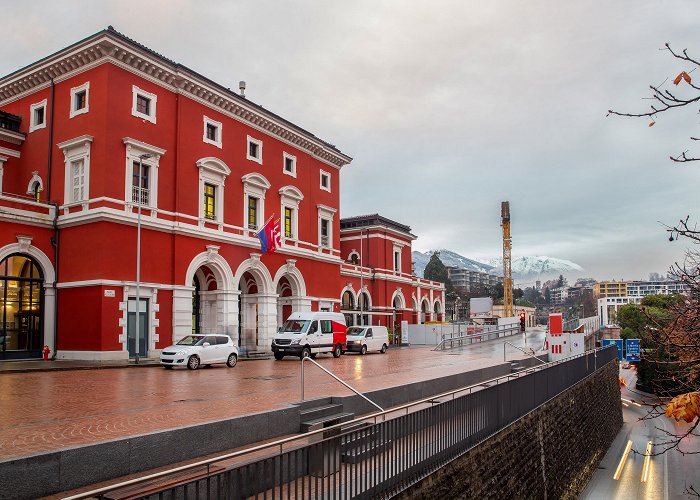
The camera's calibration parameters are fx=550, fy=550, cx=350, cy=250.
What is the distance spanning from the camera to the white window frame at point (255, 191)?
34625 mm

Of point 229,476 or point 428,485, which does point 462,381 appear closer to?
point 428,485

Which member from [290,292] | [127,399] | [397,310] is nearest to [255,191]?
[290,292]

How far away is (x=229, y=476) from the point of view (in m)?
5.29

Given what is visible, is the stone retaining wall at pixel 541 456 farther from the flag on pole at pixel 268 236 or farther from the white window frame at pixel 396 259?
the white window frame at pixel 396 259

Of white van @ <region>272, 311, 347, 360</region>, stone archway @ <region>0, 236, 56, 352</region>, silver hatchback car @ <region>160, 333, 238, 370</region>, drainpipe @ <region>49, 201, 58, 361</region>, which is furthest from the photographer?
white van @ <region>272, 311, 347, 360</region>

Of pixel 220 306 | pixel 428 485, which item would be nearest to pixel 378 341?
pixel 220 306

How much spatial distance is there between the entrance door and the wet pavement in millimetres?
4224

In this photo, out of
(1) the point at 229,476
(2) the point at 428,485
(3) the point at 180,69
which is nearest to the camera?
(1) the point at 229,476

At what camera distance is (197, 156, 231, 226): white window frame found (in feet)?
103

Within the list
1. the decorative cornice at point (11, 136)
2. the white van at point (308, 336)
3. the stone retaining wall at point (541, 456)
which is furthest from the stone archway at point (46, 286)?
the stone retaining wall at point (541, 456)

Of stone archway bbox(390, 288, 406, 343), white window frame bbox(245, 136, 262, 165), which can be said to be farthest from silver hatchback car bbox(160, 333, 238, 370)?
stone archway bbox(390, 288, 406, 343)

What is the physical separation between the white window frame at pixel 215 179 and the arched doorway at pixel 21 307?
8.92 m

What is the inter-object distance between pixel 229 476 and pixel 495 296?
474 ft

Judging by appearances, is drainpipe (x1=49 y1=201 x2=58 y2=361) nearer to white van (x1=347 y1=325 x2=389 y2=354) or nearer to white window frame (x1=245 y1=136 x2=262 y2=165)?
white window frame (x1=245 y1=136 x2=262 y2=165)
